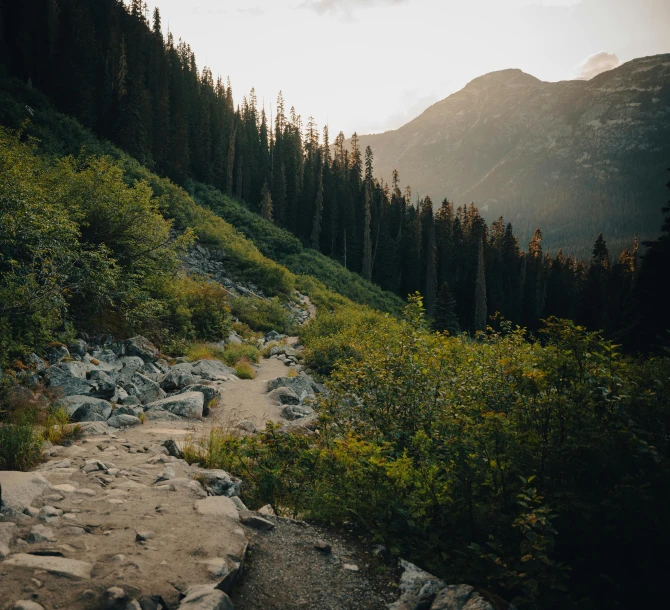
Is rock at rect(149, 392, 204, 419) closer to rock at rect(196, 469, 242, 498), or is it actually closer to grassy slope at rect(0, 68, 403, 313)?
rock at rect(196, 469, 242, 498)

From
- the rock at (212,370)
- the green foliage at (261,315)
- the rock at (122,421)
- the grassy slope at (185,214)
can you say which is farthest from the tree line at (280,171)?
the rock at (122,421)

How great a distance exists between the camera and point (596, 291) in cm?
4975

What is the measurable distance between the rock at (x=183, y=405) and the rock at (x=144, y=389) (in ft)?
1.31

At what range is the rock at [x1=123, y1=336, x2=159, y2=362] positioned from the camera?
9.90m

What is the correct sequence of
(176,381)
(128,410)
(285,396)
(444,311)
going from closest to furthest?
1. (128,410)
2. (176,381)
3. (285,396)
4. (444,311)

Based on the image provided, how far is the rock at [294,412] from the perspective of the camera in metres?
8.83

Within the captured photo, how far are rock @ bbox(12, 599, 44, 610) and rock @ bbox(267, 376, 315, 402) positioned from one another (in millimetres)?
8089

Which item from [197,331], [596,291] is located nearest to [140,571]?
[197,331]

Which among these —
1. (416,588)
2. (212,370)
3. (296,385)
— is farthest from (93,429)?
(296,385)

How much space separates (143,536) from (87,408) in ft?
13.1

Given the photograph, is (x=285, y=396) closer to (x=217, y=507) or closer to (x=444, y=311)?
(x=217, y=507)

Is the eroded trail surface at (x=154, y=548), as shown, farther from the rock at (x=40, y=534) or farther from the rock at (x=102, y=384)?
the rock at (x=102, y=384)

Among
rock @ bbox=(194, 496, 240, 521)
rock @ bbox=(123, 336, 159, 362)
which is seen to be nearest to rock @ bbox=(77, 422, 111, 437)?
rock @ bbox=(194, 496, 240, 521)

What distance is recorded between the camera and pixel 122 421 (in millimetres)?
6461
